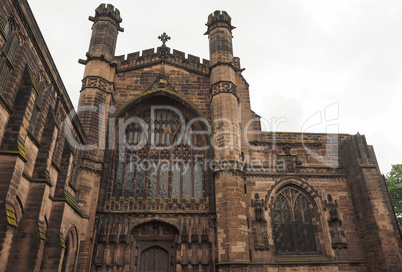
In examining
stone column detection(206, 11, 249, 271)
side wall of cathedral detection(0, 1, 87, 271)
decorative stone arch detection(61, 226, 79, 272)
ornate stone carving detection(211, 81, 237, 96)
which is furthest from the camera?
ornate stone carving detection(211, 81, 237, 96)

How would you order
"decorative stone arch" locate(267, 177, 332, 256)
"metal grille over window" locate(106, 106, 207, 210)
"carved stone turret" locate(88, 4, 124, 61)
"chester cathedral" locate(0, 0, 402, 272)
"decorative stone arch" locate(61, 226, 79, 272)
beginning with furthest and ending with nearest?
1. "carved stone turret" locate(88, 4, 124, 61)
2. "metal grille over window" locate(106, 106, 207, 210)
3. "decorative stone arch" locate(267, 177, 332, 256)
4. "decorative stone arch" locate(61, 226, 79, 272)
5. "chester cathedral" locate(0, 0, 402, 272)

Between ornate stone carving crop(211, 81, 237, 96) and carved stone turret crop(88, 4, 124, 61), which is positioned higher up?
carved stone turret crop(88, 4, 124, 61)

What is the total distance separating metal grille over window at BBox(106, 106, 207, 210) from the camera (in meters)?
14.2

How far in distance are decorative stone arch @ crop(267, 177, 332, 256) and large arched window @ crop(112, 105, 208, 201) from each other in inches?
133

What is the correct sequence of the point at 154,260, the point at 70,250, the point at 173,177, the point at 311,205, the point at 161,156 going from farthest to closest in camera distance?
the point at 161,156
the point at 173,177
the point at 311,205
the point at 154,260
the point at 70,250

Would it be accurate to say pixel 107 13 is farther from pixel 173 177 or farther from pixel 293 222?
pixel 293 222

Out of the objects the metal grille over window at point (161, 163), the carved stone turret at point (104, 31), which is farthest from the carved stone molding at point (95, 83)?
the metal grille over window at point (161, 163)

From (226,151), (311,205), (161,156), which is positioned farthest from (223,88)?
(311,205)

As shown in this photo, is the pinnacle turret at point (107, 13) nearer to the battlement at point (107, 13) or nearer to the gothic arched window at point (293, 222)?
the battlement at point (107, 13)

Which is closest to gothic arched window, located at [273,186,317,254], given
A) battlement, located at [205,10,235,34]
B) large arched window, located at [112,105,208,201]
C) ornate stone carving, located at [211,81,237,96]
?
large arched window, located at [112,105,208,201]

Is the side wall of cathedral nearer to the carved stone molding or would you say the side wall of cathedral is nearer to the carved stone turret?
the carved stone molding

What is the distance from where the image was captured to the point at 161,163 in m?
15.3

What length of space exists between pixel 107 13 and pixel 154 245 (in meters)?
13.1

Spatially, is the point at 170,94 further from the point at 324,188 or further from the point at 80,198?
the point at 324,188
